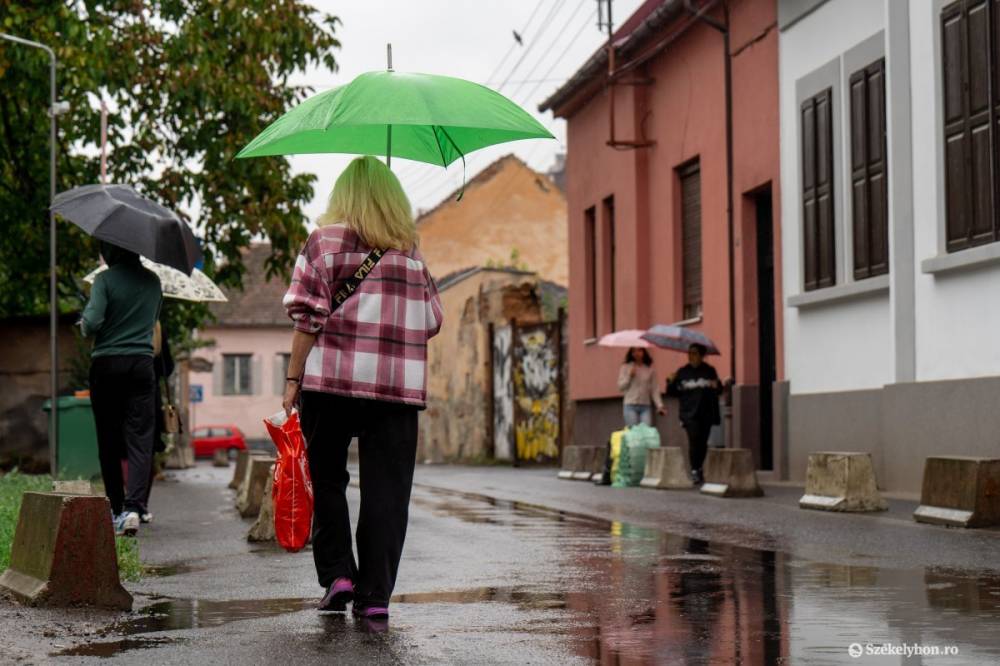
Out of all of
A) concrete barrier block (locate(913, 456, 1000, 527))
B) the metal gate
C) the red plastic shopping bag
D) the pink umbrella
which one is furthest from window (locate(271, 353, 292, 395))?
the red plastic shopping bag

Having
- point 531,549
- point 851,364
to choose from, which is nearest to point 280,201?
point 851,364

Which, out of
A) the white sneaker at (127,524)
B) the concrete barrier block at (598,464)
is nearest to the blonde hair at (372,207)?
the white sneaker at (127,524)

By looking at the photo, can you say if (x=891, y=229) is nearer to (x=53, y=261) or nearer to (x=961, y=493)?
(x=961, y=493)

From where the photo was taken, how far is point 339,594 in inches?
263

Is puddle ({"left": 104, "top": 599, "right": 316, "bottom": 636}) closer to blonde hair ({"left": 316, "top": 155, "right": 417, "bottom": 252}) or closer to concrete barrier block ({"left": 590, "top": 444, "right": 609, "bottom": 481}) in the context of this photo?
blonde hair ({"left": 316, "top": 155, "right": 417, "bottom": 252})

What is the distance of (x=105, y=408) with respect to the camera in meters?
10.7

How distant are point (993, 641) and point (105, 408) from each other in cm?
662

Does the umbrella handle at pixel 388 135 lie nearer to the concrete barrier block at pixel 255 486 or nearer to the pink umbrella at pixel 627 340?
the concrete barrier block at pixel 255 486

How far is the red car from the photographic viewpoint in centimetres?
6141

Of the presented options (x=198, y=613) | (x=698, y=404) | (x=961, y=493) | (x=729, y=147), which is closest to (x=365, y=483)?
(x=198, y=613)

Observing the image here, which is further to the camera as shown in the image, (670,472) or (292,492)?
(670,472)

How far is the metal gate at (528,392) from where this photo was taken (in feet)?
110

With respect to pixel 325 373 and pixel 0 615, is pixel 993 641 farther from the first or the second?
pixel 0 615

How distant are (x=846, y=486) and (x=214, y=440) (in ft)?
165
